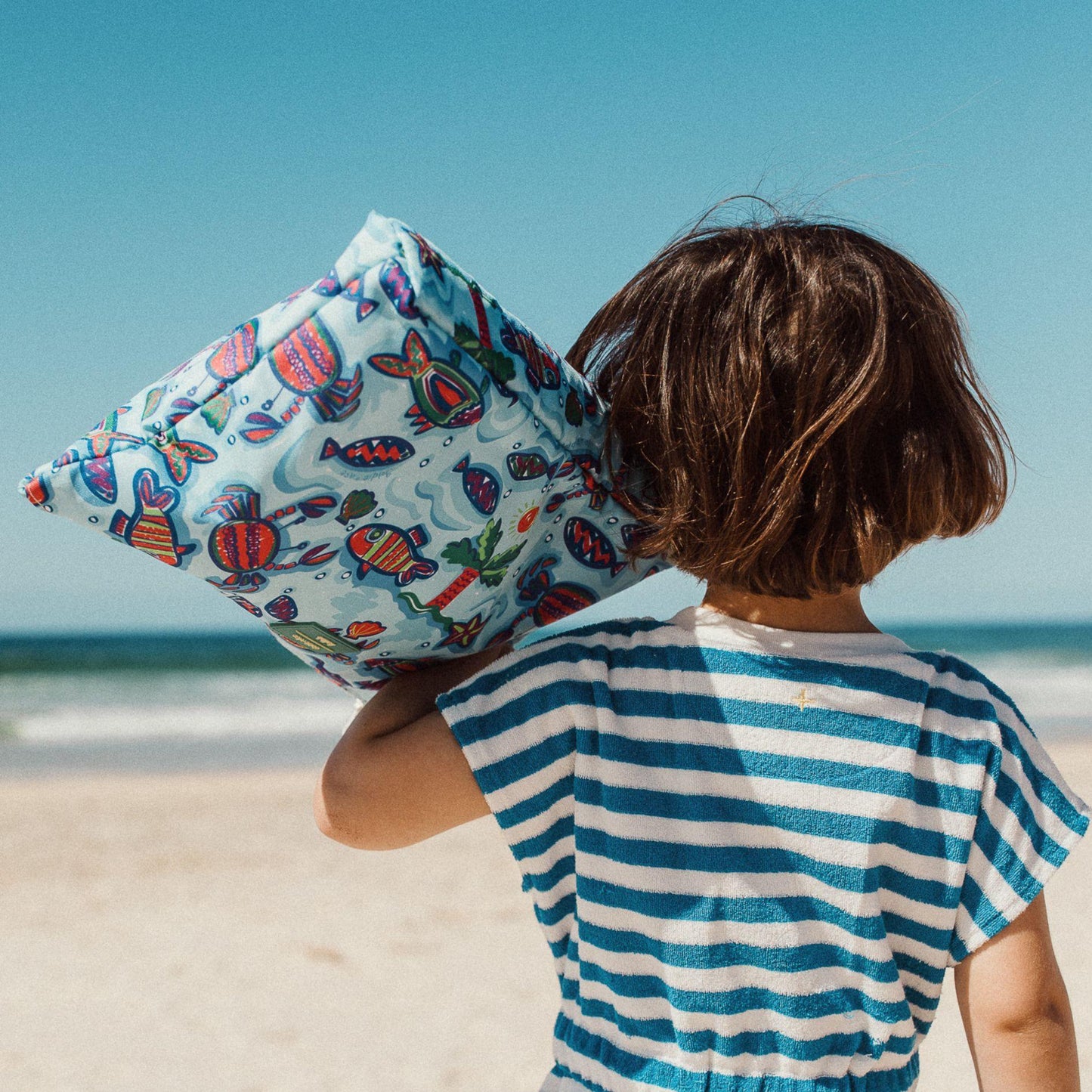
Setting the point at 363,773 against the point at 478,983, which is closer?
the point at 363,773

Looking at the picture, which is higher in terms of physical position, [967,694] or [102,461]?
[102,461]

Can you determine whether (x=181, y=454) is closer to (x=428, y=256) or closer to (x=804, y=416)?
(x=428, y=256)

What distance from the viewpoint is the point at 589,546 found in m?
1.02

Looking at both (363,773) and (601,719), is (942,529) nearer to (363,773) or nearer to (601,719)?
(601,719)

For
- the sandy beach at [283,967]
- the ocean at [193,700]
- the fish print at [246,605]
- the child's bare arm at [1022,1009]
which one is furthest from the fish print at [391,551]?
the ocean at [193,700]

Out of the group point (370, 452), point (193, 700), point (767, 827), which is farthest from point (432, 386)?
point (193, 700)

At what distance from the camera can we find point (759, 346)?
2.92ft

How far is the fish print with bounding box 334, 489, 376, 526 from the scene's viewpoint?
0.84 meters

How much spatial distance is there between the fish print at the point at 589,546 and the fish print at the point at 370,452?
8.9 inches

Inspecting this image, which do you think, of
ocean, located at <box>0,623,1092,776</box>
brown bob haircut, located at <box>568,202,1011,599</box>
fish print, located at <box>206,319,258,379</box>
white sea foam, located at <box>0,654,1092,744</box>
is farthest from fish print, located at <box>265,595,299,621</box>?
white sea foam, located at <box>0,654,1092,744</box>

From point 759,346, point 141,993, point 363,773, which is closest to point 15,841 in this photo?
point 141,993

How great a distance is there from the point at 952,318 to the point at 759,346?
0.22 meters

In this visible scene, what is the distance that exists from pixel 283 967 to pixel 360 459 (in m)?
2.88

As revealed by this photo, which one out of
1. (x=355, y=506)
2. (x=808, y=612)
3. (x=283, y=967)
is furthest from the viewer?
(x=283, y=967)
